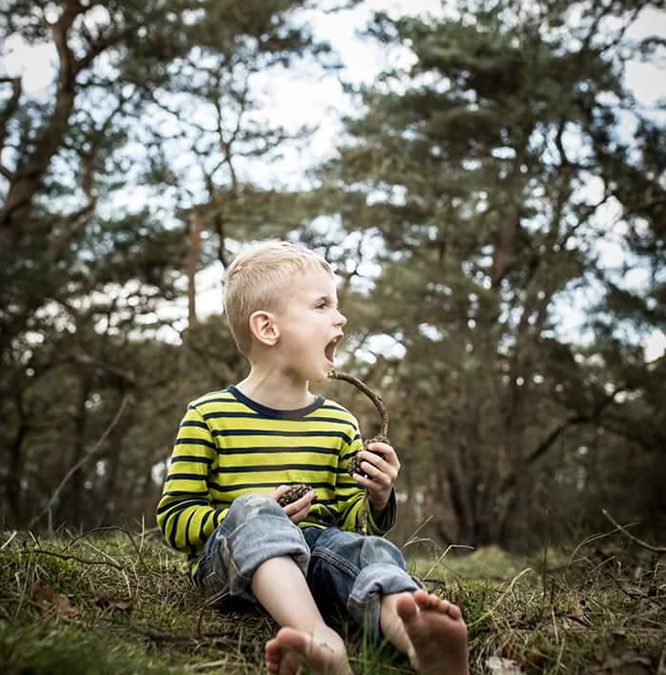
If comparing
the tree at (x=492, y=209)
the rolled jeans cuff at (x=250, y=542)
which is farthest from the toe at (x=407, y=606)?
the tree at (x=492, y=209)

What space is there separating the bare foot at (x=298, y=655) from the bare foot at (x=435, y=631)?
0.17 metres

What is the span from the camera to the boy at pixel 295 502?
1604 millimetres

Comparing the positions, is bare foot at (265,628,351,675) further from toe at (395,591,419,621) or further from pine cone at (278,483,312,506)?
pine cone at (278,483,312,506)

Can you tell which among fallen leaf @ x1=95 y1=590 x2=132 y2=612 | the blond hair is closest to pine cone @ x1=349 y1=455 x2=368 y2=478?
the blond hair

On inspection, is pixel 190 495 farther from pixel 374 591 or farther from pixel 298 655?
pixel 298 655

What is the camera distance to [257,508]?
188cm

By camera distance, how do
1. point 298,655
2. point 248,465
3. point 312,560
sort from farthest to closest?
1. point 248,465
2. point 312,560
3. point 298,655

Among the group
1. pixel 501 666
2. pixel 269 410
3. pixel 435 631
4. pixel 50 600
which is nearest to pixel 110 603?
pixel 50 600

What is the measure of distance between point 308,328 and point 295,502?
606mm

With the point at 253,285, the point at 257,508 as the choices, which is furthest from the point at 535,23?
the point at 257,508

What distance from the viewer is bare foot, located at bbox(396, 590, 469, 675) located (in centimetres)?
155

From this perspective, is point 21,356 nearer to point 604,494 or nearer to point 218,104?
point 218,104

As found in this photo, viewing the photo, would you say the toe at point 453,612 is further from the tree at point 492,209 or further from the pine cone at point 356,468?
the tree at point 492,209

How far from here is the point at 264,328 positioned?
238cm
